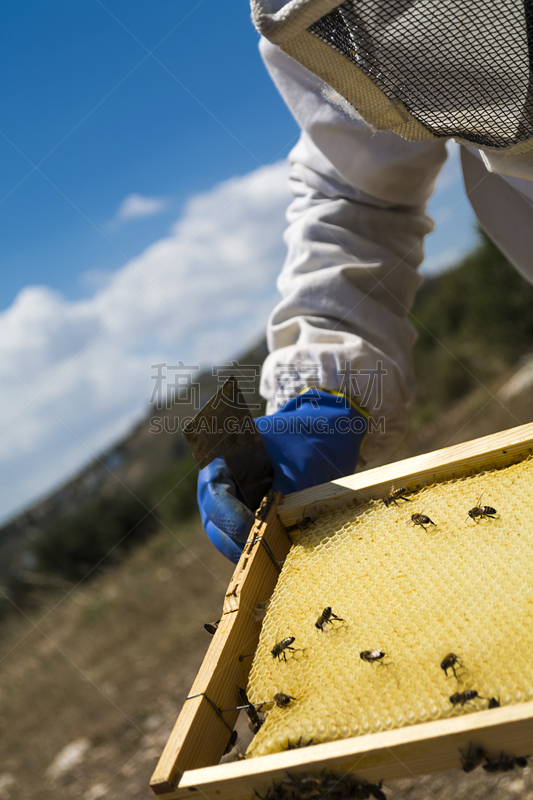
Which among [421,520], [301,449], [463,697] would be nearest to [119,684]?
[301,449]

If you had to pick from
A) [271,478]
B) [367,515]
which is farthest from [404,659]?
[271,478]

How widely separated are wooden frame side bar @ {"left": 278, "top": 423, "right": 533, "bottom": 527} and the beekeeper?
28 cm

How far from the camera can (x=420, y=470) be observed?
2002mm

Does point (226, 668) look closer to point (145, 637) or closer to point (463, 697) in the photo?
point (463, 697)

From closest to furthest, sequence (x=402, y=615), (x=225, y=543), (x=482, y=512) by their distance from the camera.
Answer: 1. (x=402, y=615)
2. (x=482, y=512)
3. (x=225, y=543)

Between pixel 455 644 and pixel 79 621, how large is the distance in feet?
38.3

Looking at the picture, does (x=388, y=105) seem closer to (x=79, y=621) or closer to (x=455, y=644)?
(x=455, y=644)

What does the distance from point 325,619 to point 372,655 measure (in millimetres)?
202

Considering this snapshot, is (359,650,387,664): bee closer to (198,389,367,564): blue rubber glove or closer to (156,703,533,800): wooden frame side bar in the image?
(156,703,533,800): wooden frame side bar

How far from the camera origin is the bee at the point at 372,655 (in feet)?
4.80

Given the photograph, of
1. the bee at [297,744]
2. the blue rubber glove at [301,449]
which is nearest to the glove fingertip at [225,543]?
the blue rubber glove at [301,449]

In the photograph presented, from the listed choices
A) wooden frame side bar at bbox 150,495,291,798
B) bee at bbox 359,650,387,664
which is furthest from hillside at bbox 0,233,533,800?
bee at bbox 359,650,387,664

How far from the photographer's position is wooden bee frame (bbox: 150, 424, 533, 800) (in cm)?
120

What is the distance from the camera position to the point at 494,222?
2801 millimetres
